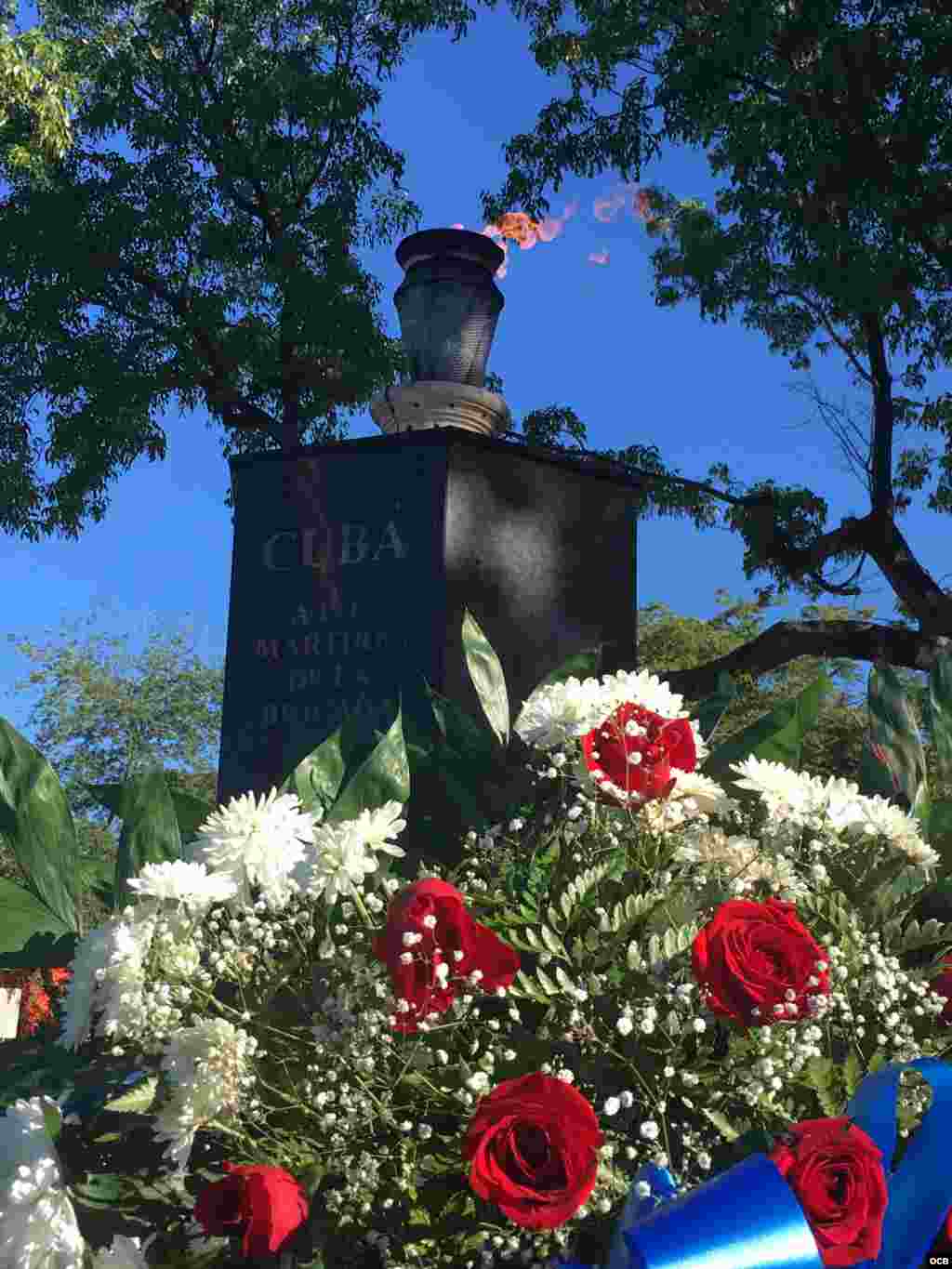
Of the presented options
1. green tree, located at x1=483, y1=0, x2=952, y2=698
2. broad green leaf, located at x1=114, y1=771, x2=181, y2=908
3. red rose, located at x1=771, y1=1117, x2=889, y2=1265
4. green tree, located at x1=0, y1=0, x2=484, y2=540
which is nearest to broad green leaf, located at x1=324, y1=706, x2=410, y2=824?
broad green leaf, located at x1=114, y1=771, x2=181, y2=908

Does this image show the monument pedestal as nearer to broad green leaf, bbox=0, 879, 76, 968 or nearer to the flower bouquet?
broad green leaf, bbox=0, 879, 76, 968

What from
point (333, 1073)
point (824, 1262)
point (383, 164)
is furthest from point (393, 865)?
point (383, 164)

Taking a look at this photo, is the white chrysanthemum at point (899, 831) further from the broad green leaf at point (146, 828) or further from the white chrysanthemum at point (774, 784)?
the broad green leaf at point (146, 828)

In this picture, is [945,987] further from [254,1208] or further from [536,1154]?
[254,1208]

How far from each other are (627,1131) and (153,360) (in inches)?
668

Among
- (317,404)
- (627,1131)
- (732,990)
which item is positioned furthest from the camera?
(317,404)

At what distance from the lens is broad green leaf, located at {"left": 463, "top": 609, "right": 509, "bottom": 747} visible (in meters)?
2.06

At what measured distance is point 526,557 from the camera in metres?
4.70

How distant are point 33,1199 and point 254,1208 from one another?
24 cm

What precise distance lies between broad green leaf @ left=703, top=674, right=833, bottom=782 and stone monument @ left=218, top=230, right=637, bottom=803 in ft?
7.11

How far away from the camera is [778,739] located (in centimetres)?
202

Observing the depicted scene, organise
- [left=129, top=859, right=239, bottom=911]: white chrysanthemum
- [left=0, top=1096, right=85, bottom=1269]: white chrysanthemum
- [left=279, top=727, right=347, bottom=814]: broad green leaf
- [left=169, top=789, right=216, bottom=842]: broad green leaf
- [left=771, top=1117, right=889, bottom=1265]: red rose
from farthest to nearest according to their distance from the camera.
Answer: [left=169, top=789, right=216, bottom=842]: broad green leaf < [left=279, top=727, right=347, bottom=814]: broad green leaf < [left=129, top=859, right=239, bottom=911]: white chrysanthemum < [left=0, top=1096, right=85, bottom=1269]: white chrysanthemum < [left=771, top=1117, right=889, bottom=1265]: red rose

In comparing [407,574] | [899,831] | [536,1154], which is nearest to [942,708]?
[899,831]

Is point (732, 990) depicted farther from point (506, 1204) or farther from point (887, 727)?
point (887, 727)
